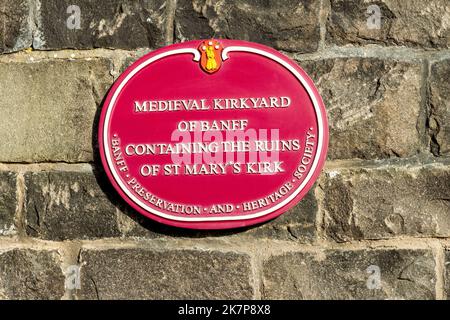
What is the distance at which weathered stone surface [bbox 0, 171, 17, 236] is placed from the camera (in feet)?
8.87

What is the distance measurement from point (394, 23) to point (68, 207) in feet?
4.53

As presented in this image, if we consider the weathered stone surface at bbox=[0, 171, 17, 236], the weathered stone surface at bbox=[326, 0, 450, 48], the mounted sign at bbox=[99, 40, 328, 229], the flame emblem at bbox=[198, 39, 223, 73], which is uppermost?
the weathered stone surface at bbox=[326, 0, 450, 48]

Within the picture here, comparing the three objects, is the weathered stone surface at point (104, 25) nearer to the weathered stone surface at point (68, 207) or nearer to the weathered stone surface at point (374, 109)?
the weathered stone surface at point (68, 207)

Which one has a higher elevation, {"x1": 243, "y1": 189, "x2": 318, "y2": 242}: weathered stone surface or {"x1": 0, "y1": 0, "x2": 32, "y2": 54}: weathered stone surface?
{"x1": 0, "y1": 0, "x2": 32, "y2": 54}: weathered stone surface

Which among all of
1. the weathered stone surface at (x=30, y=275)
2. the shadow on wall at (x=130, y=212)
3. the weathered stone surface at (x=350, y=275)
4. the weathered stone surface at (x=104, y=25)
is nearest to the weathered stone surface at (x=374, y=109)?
the weathered stone surface at (x=350, y=275)

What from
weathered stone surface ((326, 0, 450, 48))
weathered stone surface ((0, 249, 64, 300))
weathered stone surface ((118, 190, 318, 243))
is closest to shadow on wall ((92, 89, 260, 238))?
weathered stone surface ((118, 190, 318, 243))

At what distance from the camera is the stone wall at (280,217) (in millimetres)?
2512

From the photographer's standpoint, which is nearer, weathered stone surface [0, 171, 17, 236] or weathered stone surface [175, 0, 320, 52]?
weathered stone surface [175, 0, 320, 52]

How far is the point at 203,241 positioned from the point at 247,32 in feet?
2.58

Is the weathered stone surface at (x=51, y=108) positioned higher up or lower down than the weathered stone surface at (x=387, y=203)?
higher up

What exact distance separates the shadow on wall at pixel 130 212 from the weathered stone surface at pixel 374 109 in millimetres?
475

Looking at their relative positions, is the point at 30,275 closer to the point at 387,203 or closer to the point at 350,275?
the point at 350,275

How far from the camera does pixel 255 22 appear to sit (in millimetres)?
2592

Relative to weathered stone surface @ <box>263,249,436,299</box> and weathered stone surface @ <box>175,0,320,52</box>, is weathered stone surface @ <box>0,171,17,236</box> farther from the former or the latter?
weathered stone surface @ <box>263,249,436,299</box>
